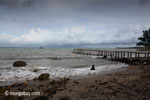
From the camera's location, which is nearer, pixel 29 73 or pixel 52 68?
pixel 29 73

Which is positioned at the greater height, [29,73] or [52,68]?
[29,73]

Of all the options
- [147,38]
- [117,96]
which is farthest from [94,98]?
[147,38]

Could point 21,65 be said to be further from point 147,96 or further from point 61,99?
point 147,96

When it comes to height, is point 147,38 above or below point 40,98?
above

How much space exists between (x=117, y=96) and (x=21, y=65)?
16152 mm

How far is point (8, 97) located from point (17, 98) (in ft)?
1.46

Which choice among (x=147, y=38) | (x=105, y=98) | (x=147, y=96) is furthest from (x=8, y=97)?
(x=147, y=38)

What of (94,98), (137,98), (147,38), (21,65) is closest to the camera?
(137,98)

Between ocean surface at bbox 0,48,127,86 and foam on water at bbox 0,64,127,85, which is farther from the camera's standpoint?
ocean surface at bbox 0,48,127,86

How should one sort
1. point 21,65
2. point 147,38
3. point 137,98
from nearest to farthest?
point 137,98, point 21,65, point 147,38

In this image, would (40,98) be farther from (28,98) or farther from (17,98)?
(17,98)

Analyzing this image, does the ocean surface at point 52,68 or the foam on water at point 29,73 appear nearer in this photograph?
the foam on water at point 29,73

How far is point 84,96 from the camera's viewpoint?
538 cm

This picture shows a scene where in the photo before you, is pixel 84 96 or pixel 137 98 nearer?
pixel 137 98
